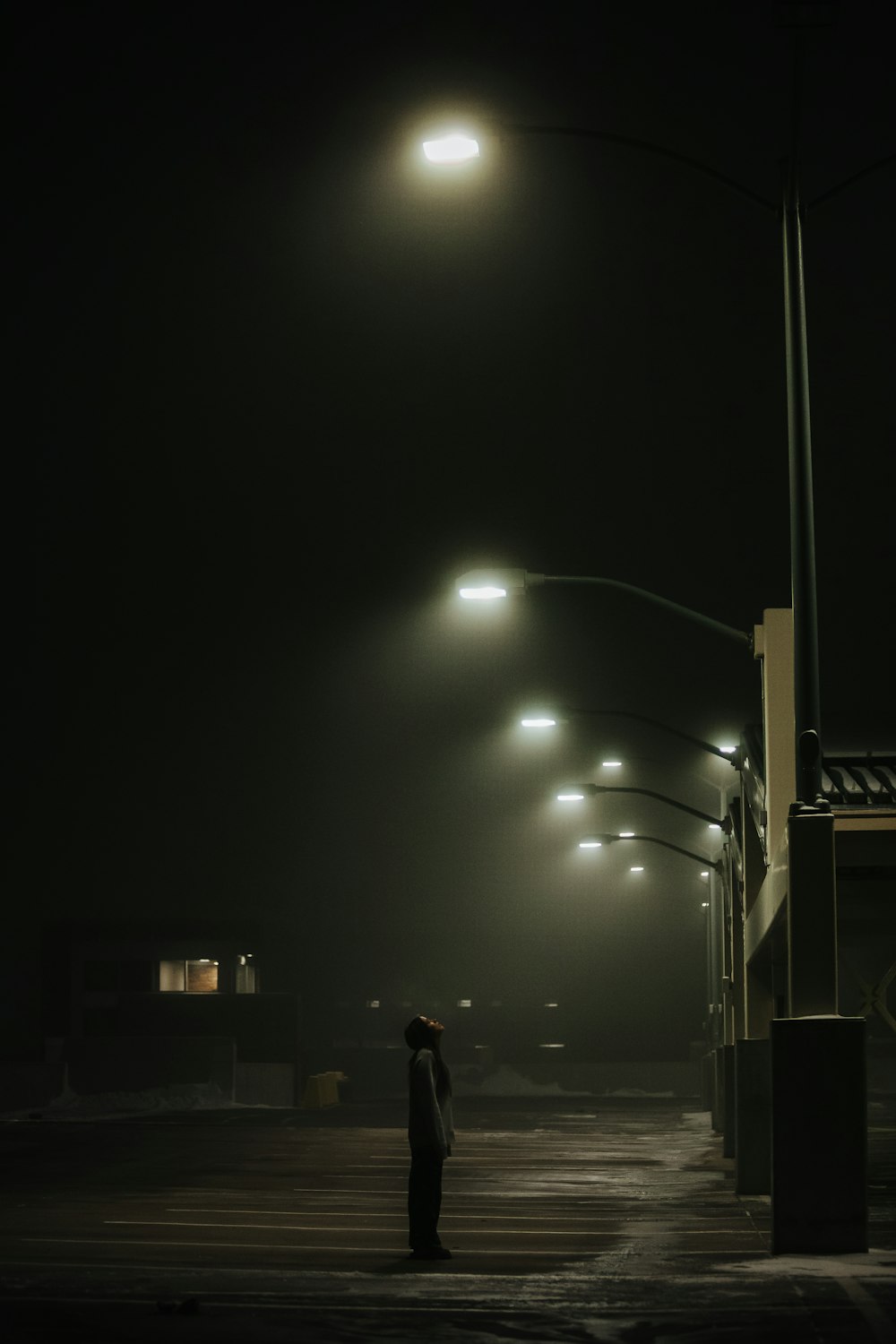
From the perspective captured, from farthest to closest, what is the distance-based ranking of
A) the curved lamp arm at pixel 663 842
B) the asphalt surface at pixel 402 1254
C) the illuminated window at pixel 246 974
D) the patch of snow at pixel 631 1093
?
1. the illuminated window at pixel 246 974
2. the patch of snow at pixel 631 1093
3. the curved lamp arm at pixel 663 842
4. the asphalt surface at pixel 402 1254

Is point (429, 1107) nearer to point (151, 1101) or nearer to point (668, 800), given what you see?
point (668, 800)

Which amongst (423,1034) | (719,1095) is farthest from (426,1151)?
(719,1095)

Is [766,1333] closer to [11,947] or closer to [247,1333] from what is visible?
[247,1333]

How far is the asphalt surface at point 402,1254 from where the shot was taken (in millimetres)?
10688

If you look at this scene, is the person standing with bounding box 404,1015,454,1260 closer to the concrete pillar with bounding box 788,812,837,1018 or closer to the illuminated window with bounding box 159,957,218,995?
the concrete pillar with bounding box 788,812,837,1018

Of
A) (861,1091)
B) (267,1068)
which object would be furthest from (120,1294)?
(267,1068)

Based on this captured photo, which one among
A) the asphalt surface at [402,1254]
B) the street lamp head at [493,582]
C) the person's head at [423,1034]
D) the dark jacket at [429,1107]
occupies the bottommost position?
the asphalt surface at [402,1254]

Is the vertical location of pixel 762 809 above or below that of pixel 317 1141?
above

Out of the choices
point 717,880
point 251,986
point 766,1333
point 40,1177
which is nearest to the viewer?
point 766,1333

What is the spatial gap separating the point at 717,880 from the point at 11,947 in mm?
81331

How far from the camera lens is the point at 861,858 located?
19.7m

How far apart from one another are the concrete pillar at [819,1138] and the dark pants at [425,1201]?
2.57 m

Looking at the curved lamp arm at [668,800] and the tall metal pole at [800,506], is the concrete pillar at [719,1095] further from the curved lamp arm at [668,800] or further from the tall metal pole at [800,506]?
the tall metal pole at [800,506]

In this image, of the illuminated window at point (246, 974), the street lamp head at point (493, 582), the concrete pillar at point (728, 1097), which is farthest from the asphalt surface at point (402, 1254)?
the illuminated window at point (246, 974)
